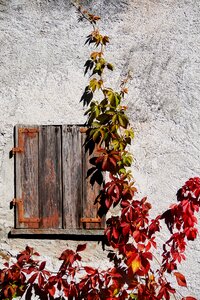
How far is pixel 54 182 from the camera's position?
345 cm

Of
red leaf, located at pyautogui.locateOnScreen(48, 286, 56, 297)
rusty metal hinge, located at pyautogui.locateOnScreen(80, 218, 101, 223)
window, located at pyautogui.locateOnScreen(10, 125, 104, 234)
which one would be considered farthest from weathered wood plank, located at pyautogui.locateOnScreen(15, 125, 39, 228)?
red leaf, located at pyautogui.locateOnScreen(48, 286, 56, 297)

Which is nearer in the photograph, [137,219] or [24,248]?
[137,219]

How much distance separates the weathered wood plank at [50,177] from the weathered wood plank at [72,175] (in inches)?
2.0

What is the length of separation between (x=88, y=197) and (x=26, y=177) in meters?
0.53

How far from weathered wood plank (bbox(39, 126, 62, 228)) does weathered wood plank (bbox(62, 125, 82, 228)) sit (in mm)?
50

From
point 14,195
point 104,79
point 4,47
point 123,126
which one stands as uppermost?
point 4,47

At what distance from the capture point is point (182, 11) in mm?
3377

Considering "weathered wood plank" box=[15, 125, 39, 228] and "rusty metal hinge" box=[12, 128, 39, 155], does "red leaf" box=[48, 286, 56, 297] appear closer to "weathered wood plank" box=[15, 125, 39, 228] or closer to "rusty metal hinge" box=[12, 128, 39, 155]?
"weathered wood plank" box=[15, 125, 39, 228]

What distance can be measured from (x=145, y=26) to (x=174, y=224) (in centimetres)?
161

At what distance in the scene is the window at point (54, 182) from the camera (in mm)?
3428

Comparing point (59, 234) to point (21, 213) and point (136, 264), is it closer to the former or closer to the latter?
point (21, 213)

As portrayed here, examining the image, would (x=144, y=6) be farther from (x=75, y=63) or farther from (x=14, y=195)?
(x=14, y=195)

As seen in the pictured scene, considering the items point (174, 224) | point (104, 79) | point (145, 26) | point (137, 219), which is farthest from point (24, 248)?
point (145, 26)

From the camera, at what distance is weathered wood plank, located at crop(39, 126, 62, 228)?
11.3ft
